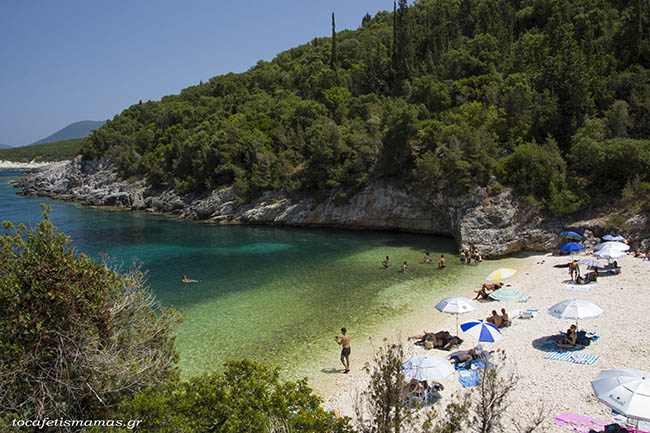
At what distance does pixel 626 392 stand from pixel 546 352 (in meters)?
5.73

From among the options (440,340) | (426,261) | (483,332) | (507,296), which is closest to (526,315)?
(507,296)

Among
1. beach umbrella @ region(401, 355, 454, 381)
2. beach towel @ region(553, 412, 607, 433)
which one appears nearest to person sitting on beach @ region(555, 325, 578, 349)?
beach towel @ region(553, 412, 607, 433)

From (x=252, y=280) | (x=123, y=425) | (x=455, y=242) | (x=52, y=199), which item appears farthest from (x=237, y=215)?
(x=52, y=199)

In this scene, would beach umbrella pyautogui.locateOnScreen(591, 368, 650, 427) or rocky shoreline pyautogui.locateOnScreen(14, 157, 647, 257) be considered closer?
beach umbrella pyautogui.locateOnScreen(591, 368, 650, 427)

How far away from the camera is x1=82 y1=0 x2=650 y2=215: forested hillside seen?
29719 mm

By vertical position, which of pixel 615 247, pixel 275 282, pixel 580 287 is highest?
pixel 615 247

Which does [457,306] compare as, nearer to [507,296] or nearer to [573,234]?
[507,296]

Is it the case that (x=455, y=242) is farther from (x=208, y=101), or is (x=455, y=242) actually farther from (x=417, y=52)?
(x=208, y=101)

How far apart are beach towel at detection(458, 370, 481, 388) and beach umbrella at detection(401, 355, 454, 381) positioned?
1322 mm

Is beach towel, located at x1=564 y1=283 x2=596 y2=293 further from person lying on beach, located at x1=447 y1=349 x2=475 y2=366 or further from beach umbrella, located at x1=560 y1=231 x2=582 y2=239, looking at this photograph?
person lying on beach, located at x1=447 y1=349 x2=475 y2=366

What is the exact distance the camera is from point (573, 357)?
1288cm

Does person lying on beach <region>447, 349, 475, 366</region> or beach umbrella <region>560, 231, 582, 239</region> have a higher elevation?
beach umbrella <region>560, 231, 582, 239</region>

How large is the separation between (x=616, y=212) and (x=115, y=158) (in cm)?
9398

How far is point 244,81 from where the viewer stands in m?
91.8
